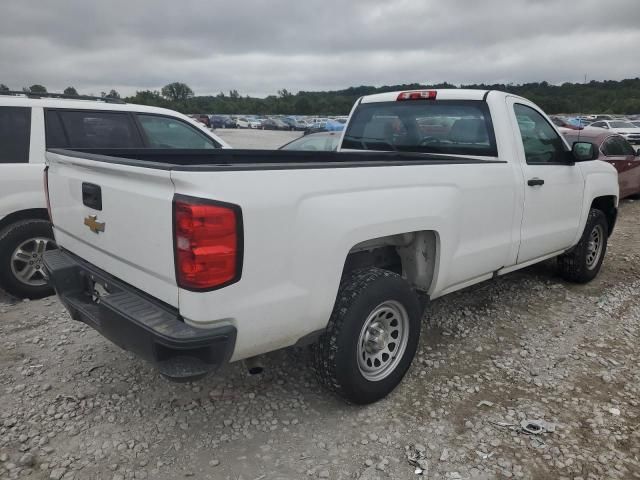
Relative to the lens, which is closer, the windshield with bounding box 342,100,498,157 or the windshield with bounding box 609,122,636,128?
the windshield with bounding box 342,100,498,157

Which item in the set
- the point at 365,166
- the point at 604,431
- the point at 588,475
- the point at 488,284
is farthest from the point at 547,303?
the point at 365,166

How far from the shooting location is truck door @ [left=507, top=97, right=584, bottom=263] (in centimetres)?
398

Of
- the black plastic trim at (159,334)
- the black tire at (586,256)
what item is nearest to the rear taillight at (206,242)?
the black plastic trim at (159,334)

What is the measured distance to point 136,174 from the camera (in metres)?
2.35

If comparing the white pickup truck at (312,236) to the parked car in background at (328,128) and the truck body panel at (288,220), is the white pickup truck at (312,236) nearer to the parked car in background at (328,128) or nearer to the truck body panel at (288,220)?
the truck body panel at (288,220)

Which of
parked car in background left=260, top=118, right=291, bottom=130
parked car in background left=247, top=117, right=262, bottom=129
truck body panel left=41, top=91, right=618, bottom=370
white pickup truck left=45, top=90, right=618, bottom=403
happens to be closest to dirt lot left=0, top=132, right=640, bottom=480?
white pickup truck left=45, top=90, right=618, bottom=403

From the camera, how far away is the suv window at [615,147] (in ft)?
31.8

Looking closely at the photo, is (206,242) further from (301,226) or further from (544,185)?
(544,185)

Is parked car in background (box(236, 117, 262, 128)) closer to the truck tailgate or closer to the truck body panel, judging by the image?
the truck body panel

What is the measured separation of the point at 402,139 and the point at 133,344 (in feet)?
9.52

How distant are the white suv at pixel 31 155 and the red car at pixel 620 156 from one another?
27.3 ft

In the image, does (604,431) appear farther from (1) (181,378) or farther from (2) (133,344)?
(2) (133,344)

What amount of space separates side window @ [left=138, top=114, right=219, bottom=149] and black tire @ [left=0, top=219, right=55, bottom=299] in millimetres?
1398

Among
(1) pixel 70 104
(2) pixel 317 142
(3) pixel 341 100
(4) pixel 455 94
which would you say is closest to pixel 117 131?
(1) pixel 70 104
